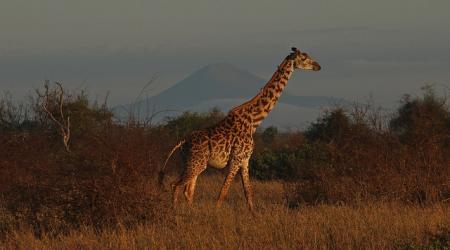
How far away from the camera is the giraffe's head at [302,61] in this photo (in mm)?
15430

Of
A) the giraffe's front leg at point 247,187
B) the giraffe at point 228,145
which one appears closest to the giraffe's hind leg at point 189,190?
the giraffe at point 228,145

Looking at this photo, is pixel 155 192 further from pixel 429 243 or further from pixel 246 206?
pixel 429 243

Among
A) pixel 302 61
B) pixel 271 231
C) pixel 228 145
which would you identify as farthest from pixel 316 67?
pixel 271 231

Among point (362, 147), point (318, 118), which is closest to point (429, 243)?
point (362, 147)

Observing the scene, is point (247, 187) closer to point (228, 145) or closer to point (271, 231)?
point (228, 145)

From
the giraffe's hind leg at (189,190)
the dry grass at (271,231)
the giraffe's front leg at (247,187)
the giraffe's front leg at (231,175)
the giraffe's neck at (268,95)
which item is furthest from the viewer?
the giraffe's neck at (268,95)

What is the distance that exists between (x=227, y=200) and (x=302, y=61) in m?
2.92

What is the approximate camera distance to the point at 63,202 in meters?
11.6

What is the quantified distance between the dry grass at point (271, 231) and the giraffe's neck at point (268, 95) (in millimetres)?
2232

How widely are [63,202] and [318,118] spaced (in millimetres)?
20953

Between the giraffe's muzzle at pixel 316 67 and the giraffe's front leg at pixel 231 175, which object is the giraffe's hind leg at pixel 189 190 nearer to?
the giraffe's front leg at pixel 231 175

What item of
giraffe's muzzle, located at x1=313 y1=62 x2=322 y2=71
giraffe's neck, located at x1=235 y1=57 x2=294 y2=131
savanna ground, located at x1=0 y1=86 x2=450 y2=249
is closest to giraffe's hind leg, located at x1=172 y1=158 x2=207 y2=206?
savanna ground, located at x1=0 y1=86 x2=450 y2=249

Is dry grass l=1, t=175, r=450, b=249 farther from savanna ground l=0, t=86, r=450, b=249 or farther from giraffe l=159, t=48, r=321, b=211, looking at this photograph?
giraffe l=159, t=48, r=321, b=211

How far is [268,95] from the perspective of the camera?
15133mm
